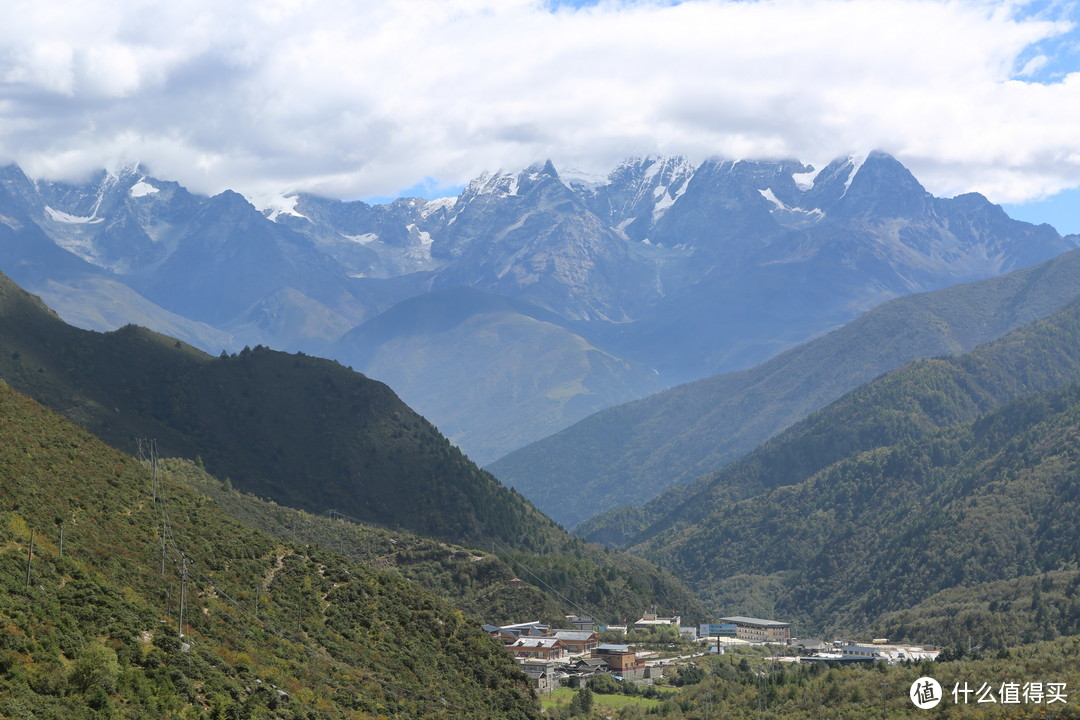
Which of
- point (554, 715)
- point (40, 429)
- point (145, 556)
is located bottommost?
Result: point (554, 715)

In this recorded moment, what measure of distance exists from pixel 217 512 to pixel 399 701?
39328mm

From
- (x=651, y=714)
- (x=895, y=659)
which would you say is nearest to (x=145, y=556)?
(x=651, y=714)

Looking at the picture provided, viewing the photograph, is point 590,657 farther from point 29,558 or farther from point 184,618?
point 29,558

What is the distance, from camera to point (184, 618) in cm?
8850

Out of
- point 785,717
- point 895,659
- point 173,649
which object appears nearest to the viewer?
point 173,649

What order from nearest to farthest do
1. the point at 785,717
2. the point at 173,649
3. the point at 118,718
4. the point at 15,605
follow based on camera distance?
the point at 118,718, the point at 15,605, the point at 173,649, the point at 785,717

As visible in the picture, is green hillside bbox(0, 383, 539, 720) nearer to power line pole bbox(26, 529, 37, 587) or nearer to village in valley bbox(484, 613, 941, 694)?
power line pole bbox(26, 529, 37, 587)

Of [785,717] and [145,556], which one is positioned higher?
[145,556]

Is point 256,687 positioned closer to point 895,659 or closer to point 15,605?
point 15,605

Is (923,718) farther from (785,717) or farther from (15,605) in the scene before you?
(15,605)

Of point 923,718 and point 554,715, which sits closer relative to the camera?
point 923,718

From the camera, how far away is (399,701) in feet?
309

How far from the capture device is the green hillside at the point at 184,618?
67500mm

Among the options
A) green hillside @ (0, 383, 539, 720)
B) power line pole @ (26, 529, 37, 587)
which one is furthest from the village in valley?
power line pole @ (26, 529, 37, 587)
